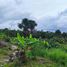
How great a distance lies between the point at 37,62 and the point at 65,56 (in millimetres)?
1400

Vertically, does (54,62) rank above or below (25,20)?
below

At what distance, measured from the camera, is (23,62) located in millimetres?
11219

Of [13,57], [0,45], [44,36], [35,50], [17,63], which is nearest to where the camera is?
[17,63]

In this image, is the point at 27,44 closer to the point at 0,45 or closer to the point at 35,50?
the point at 35,50

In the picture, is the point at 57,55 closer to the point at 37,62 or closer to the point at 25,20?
the point at 37,62

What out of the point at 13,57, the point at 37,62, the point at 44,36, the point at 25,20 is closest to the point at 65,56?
the point at 37,62

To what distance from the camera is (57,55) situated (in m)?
12.5

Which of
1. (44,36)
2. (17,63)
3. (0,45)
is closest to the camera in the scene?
(17,63)

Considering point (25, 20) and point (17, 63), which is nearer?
point (17, 63)

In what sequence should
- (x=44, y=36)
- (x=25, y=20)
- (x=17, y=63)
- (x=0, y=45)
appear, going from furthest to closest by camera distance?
(x=25, y=20) < (x=44, y=36) < (x=0, y=45) < (x=17, y=63)

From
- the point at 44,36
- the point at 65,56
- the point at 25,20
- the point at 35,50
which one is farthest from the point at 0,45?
the point at 25,20

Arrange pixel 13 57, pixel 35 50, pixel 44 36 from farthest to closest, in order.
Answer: pixel 44 36
pixel 35 50
pixel 13 57

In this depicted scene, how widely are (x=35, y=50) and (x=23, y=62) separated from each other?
6.55 ft

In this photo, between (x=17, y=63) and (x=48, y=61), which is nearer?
(x=17, y=63)
